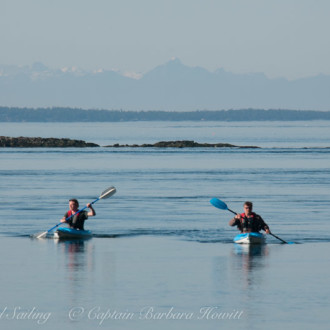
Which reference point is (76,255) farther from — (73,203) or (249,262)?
(249,262)

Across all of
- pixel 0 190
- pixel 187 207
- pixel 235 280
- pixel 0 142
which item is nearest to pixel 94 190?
pixel 0 190

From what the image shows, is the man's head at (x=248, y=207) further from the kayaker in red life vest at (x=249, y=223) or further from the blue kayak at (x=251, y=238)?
the blue kayak at (x=251, y=238)

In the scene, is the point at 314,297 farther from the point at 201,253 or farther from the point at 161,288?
the point at 201,253

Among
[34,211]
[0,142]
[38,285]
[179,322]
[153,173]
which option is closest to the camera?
[179,322]

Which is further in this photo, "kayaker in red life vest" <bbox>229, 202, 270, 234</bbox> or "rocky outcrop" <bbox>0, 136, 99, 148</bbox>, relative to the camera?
"rocky outcrop" <bbox>0, 136, 99, 148</bbox>

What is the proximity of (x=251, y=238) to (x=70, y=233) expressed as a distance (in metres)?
4.88

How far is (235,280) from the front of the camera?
20.9 metres

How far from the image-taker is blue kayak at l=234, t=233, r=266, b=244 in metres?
26.8

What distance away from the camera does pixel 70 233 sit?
28.1m

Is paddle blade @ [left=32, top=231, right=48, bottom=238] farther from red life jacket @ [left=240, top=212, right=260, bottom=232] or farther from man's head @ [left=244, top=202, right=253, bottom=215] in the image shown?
man's head @ [left=244, top=202, right=253, bottom=215]

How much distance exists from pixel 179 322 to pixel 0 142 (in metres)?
101

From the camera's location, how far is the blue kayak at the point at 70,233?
28.1 metres

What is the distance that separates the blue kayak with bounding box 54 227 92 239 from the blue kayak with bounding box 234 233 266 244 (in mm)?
4104

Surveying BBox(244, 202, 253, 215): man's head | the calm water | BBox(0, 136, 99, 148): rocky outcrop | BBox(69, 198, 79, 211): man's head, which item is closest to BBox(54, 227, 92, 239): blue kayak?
the calm water
